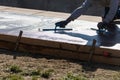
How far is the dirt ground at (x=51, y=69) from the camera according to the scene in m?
5.29

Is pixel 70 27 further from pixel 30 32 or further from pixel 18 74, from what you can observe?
pixel 18 74

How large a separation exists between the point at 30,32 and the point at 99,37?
49.4 inches

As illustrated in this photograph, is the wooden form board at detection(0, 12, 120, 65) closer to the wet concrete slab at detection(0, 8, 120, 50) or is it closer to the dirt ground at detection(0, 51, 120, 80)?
the wet concrete slab at detection(0, 8, 120, 50)

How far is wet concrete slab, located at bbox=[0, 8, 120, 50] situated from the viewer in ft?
21.7

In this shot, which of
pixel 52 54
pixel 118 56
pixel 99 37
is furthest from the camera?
pixel 99 37

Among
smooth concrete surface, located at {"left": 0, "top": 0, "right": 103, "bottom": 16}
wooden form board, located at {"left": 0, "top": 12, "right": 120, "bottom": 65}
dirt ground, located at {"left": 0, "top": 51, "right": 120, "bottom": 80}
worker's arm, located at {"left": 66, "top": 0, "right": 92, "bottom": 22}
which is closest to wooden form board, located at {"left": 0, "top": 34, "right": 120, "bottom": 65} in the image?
wooden form board, located at {"left": 0, "top": 12, "right": 120, "bottom": 65}

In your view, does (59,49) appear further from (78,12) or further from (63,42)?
(78,12)

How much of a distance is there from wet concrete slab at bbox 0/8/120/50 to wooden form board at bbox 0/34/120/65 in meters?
0.13

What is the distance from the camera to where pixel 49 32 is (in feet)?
23.8

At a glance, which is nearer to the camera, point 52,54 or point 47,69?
point 47,69

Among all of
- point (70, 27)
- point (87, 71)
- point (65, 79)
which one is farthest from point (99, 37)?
point (65, 79)

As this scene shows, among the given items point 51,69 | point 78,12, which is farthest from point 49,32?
point 51,69

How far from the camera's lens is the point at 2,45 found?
6.84m

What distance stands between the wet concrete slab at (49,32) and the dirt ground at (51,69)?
43cm
